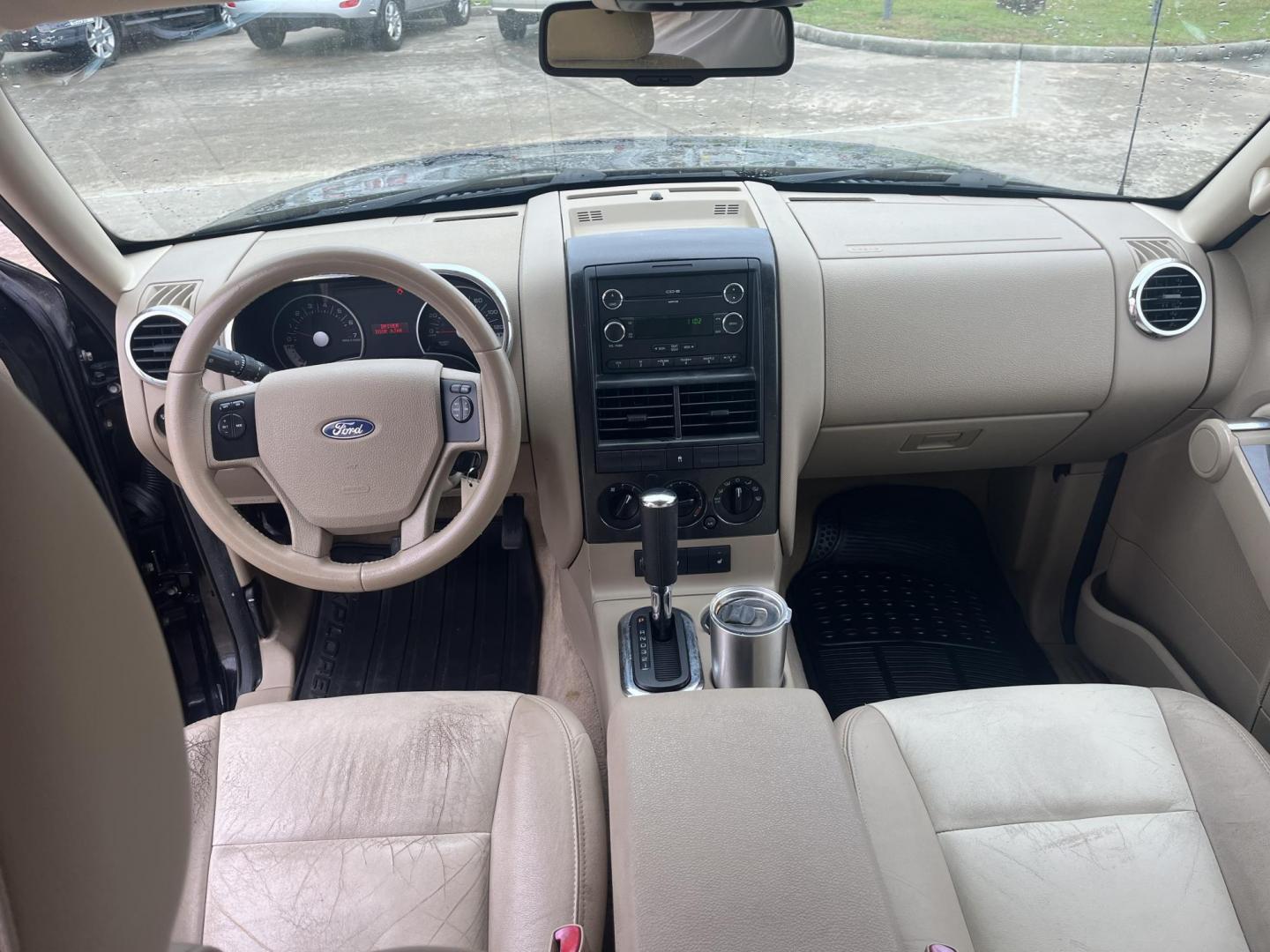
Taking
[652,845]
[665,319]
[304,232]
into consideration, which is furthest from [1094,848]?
[304,232]

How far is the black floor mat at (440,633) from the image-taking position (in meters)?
2.70

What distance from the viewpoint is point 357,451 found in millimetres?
1773

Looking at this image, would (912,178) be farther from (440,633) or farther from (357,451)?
(440,633)

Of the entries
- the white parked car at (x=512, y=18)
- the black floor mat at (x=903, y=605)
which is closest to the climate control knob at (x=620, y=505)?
the black floor mat at (x=903, y=605)

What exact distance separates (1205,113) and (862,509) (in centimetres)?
140

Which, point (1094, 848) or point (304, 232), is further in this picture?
point (304, 232)

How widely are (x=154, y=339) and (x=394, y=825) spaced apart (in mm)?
1231

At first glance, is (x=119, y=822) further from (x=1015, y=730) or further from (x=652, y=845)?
(x=1015, y=730)

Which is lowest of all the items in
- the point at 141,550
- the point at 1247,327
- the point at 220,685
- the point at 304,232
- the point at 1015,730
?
the point at 220,685

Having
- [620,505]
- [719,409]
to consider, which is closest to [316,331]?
[620,505]

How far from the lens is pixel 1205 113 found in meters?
2.43

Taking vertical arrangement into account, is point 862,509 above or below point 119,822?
below

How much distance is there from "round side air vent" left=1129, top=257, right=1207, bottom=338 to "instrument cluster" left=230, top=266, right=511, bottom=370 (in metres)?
1.46

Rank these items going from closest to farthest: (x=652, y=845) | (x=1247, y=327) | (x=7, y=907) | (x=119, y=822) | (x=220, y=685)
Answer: (x=7, y=907) → (x=119, y=822) → (x=652, y=845) → (x=1247, y=327) → (x=220, y=685)
